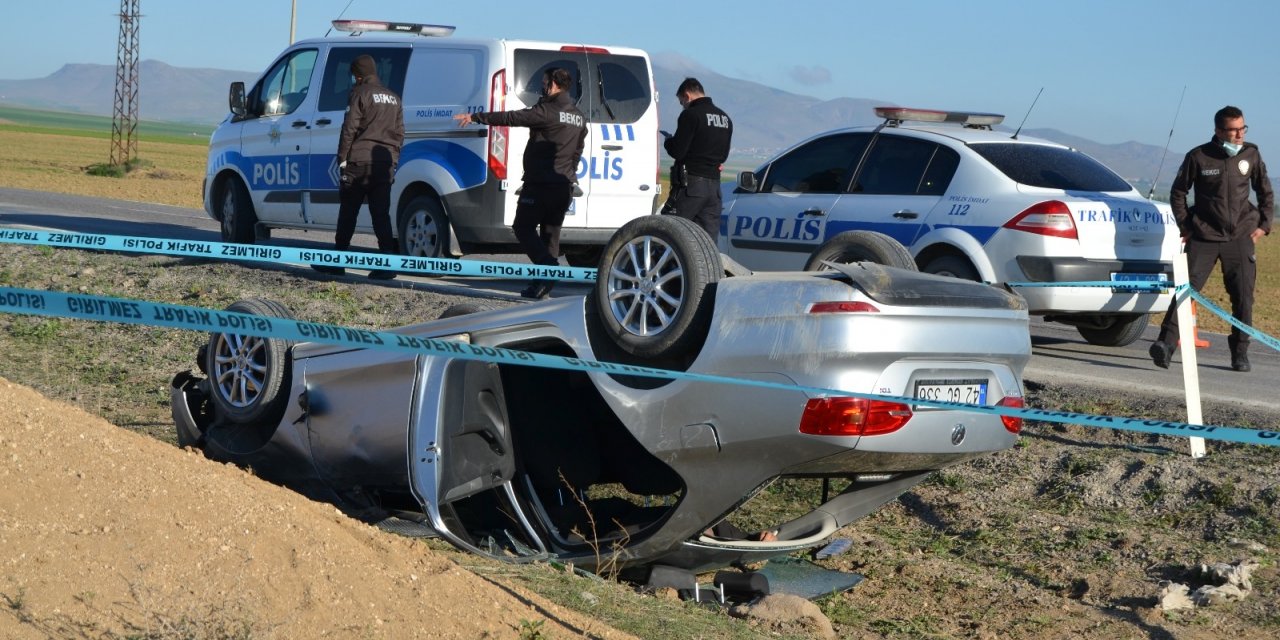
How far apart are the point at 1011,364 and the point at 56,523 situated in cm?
330

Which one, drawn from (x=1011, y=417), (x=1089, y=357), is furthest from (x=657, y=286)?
(x=1089, y=357)

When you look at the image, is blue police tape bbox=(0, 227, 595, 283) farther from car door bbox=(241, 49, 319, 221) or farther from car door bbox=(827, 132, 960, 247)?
car door bbox=(241, 49, 319, 221)

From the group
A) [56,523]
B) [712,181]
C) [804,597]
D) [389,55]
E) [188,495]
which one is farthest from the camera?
[389,55]

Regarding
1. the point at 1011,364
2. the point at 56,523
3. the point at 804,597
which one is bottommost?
the point at 804,597

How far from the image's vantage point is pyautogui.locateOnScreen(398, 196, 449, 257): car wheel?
12.0 metres

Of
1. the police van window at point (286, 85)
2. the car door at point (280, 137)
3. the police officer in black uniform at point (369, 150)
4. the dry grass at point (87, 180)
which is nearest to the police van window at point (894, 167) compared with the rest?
the police officer in black uniform at point (369, 150)

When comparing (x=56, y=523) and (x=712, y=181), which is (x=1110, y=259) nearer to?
(x=712, y=181)

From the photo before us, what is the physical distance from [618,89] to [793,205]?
2161 mm

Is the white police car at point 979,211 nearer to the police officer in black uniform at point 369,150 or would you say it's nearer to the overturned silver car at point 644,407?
the police officer in black uniform at point 369,150

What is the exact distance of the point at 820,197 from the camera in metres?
10.7

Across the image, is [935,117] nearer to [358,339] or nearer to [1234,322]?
[1234,322]

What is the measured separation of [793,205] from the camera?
1084 cm

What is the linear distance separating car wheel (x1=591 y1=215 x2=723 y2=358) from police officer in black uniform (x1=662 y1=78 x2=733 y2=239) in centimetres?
519

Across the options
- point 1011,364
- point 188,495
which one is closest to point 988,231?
point 1011,364
